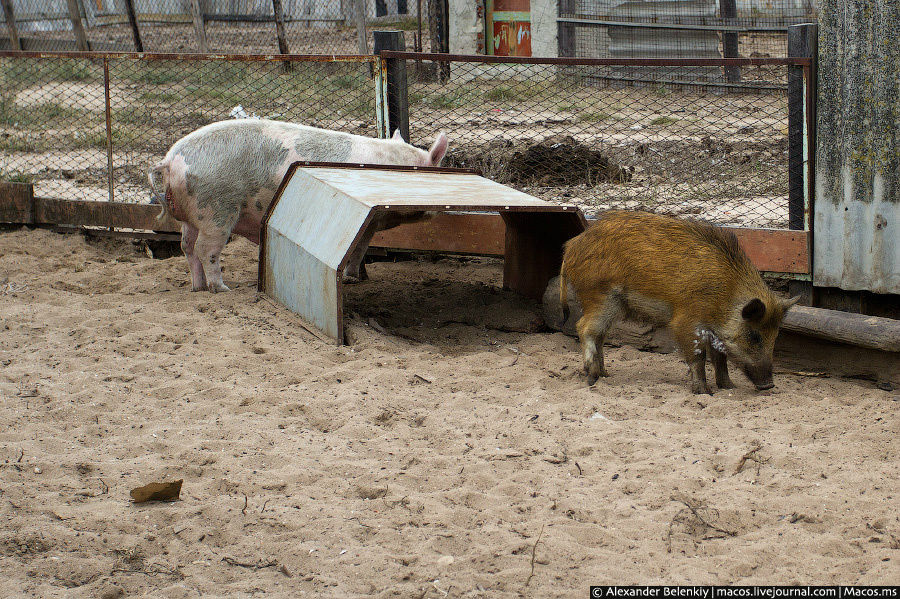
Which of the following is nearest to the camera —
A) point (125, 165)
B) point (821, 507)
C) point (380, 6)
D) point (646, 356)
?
point (821, 507)

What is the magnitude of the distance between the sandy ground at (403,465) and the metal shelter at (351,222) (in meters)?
0.30

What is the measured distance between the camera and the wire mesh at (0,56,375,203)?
956 cm

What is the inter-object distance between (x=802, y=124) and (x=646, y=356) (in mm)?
1816

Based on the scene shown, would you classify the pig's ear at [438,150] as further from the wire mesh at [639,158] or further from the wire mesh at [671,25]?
the wire mesh at [671,25]

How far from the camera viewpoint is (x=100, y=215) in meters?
7.98

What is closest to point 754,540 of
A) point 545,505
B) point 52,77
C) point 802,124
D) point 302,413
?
point 545,505

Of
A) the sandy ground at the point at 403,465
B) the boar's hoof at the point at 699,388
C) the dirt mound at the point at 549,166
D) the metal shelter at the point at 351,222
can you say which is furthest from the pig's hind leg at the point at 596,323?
the dirt mound at the point at 549,166

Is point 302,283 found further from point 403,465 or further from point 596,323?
point 403,465

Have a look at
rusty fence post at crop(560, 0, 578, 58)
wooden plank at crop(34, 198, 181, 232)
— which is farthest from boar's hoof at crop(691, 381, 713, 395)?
rusty fence post at crop(560, 0, 578, 58)

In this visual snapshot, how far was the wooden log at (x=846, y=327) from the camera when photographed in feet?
16.1

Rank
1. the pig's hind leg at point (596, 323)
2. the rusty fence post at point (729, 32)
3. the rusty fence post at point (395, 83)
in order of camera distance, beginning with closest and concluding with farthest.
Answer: the pig's hind leg at point (596, 323), the rusty fence post at point (395, 83), the rusty fence post at point (729, 32)

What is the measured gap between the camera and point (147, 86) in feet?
43.8

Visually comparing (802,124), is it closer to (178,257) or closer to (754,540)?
(754,540)

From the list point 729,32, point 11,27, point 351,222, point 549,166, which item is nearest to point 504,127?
point 549,166
